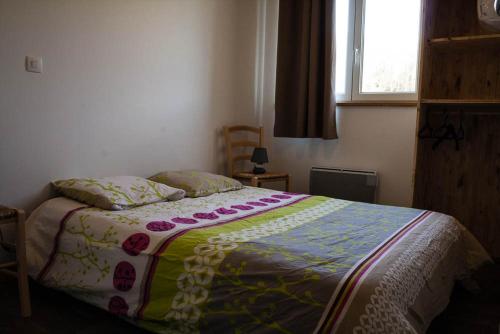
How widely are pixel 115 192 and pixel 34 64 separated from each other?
876 millimetres

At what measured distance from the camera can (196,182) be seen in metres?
2.81

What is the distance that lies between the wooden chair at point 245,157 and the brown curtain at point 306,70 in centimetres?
25

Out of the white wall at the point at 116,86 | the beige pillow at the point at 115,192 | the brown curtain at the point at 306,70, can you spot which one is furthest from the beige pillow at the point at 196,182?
the brown curtain at the point at 306,70

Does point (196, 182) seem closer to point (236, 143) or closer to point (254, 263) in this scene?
point (236, 143)

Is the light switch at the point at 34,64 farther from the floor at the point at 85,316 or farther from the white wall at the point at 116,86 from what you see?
the floor at the point at 85,316

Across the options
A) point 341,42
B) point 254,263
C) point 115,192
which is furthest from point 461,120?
point 115,192

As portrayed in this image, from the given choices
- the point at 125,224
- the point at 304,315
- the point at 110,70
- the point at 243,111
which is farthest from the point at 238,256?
the point at 243,111

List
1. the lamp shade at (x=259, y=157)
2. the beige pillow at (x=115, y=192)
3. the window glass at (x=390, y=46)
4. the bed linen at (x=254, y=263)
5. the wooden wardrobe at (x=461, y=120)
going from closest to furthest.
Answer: the bed linen at (x=254, y=263)
the beige pillow at (x=115, y=192)
the wooden wardrobe at (x=461, y=120)
the window glass at (x=390, y=46)
the lamp shade at (x=259, y=157)

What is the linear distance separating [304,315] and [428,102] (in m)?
2.03

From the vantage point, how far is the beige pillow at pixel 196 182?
275 centimetres

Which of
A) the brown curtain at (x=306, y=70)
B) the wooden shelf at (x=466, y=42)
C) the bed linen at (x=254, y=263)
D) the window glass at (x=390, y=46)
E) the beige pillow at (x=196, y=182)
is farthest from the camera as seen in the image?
the brown curtain at (x=306, y=70)

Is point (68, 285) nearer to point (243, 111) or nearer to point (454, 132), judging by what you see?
point (243, 111)

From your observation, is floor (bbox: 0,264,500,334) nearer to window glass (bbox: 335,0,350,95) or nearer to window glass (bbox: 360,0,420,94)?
window glass (bbox: 360,0,420,94)

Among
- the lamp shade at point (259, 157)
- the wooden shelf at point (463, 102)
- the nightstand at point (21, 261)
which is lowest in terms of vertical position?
the nightstand at point (21, 261)
